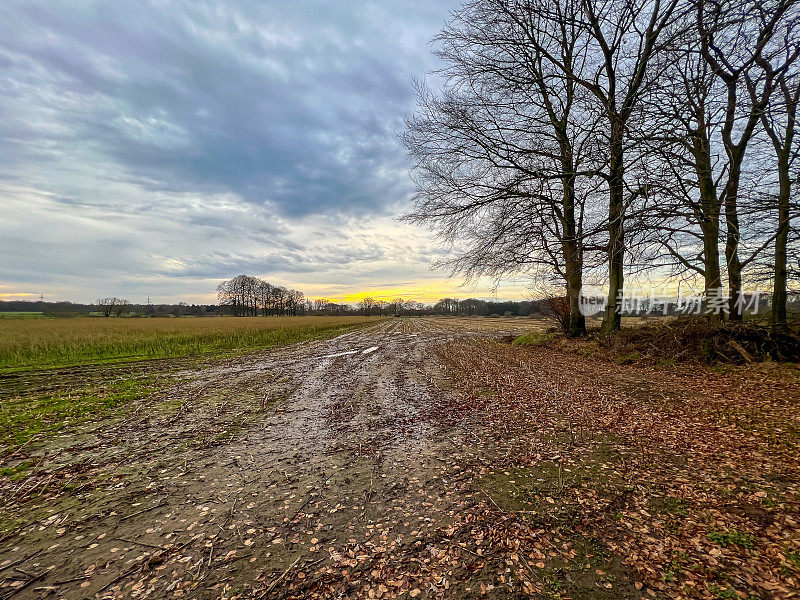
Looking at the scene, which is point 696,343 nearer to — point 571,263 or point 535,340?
point 571,263

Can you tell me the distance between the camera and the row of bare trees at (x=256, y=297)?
317 ft

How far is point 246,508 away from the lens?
342cm

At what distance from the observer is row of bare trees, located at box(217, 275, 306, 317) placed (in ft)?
317

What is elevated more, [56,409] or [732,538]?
[732,538]

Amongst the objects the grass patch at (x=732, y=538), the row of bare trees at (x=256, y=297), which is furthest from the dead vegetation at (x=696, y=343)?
the row of bare trees at (x=256, y=297)

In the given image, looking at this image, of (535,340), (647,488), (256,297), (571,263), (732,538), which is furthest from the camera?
(256,297)

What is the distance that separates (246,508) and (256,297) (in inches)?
4075

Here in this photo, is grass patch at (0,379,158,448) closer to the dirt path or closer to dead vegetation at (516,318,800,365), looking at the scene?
the dirt path

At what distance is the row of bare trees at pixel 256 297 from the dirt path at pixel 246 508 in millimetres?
97496

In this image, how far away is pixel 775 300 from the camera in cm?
892

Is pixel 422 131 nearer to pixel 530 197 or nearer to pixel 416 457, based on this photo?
pixel 530 197

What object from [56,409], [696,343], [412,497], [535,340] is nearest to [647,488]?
[412,497]

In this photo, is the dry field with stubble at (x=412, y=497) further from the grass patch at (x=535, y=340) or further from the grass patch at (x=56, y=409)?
the grass patch at (x=535, y=340)

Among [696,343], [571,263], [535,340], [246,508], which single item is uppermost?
[571,263]
